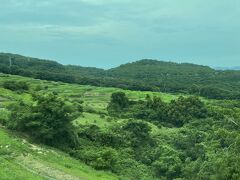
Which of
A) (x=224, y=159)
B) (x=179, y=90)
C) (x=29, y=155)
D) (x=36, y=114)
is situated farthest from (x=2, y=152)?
(x=179, y=90)

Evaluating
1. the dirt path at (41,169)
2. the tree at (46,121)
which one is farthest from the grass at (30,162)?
the tree at (46,121)

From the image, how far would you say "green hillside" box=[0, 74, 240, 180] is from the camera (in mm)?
36656

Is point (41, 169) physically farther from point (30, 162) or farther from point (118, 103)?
point (118, 103)

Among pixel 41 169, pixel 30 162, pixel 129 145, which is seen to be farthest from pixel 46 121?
pixel 129 145

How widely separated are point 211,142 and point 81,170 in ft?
113

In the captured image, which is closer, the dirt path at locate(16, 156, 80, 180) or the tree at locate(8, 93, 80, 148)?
the dirt path at locate(16, 156, 80, 180)

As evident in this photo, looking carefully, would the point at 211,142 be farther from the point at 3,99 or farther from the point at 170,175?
the point at 3,99

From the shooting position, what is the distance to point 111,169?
160 ft

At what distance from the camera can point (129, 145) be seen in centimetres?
6425

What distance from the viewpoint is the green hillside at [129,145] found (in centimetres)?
3666

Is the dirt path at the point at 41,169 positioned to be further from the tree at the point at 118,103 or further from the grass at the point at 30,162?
the tree at the point at 118,103

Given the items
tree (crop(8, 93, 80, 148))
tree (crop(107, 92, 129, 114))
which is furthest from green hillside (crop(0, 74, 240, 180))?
tree (crop(8, 93, 80, 148))

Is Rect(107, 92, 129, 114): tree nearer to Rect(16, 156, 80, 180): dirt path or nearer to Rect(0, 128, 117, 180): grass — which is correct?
Rect(0, 128, 117, 180): grass

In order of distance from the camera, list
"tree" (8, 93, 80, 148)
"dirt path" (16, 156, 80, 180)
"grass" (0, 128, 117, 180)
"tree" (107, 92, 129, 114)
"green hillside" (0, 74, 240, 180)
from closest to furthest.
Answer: "grass" (0, 128, 117, 180)
"dirt path" (16, 156, 80, 180)
"green hillside" (0, 74, 240, 180)
"tree" (8, 93, 80, 148)
"tree" (107, 92, 129, 114)
